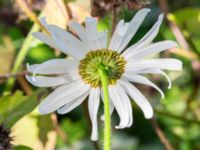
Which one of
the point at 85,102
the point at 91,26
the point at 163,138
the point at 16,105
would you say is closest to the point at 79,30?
the point at 91,26

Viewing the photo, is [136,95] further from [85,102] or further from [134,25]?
[85,102]

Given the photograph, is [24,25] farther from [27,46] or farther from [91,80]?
[91,80]

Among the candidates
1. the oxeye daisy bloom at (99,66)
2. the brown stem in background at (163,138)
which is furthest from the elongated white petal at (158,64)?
the brown stem in background at (163,138)

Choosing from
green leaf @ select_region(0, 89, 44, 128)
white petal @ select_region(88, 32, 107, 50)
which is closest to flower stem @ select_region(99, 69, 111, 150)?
white petal @ select_region(88, 32, 107, 50)

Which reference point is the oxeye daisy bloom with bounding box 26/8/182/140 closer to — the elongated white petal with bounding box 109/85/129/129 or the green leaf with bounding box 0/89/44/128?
the elongated white petal with bounding box 109/85/129/129

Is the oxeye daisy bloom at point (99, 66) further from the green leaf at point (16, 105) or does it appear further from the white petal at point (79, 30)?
the green leaf at point (16, 105)
